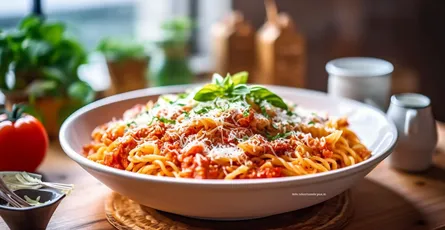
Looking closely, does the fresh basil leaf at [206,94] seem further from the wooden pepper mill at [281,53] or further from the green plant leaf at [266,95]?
the wooden pepper mill at [281,53]

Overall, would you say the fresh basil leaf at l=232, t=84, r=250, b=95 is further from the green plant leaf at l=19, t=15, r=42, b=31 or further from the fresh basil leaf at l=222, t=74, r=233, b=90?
the green plant leaf at l=19, t=15, r=42, b=31

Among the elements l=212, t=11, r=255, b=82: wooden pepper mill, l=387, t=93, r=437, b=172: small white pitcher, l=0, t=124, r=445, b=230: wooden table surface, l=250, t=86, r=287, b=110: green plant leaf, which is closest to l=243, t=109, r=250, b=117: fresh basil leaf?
l=250, t=86, r=287, b=110: green plant leaf

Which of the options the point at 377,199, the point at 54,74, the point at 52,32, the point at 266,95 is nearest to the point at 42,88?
the point at 54,74

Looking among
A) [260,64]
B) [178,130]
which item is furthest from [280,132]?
[260,64]

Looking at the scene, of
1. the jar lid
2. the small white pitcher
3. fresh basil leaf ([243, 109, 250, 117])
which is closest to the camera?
fresh basil leaf ([243, 109, 250, 117])

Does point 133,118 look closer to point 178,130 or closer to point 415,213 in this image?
point 178,130

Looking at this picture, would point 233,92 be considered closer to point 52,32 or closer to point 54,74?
point 54,74
